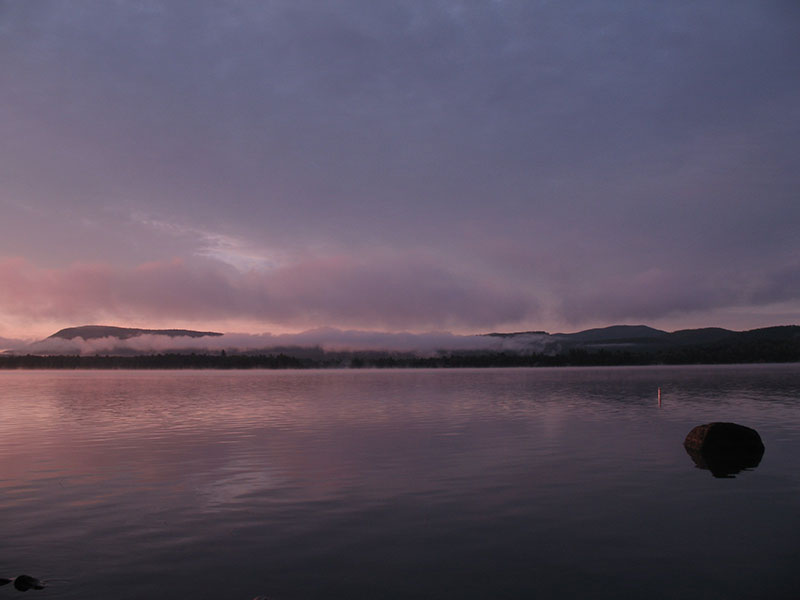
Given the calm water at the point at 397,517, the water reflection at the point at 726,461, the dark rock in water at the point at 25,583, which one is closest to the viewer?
the dark rock in water at the point at 25,583

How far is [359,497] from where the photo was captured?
22.3 meters

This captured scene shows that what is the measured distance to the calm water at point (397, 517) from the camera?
546 inches

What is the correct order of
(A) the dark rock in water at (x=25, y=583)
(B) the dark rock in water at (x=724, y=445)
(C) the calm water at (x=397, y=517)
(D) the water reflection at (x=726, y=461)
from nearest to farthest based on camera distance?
1. (A) the dark rock in water at (x=25, y=583)
2. (C) the calm water at (x=397, y=517)
3. (D) the water reflection at (x=726, y=461)
4. (B) the dark rock in water at (x=724, y=445)

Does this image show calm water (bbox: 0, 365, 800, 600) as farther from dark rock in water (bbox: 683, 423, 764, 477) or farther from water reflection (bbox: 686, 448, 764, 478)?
dark rock in water (bbox: 683, 423, 764, 477)

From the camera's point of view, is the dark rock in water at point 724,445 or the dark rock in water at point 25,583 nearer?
the dark rock in water at point 25,583

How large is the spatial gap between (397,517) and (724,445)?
21785 millimetres

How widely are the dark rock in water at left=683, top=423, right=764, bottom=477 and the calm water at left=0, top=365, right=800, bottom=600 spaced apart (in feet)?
2.98

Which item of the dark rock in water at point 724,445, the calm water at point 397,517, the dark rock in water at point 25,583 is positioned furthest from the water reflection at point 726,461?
the dark rock in water at point 25,583

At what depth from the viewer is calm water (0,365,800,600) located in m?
13.9

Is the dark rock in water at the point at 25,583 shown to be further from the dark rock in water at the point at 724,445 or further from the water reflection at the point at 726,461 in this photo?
the dark rock in water at the point at 724,445

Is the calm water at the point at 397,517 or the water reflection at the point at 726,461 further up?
the calm water at the point at 397,517

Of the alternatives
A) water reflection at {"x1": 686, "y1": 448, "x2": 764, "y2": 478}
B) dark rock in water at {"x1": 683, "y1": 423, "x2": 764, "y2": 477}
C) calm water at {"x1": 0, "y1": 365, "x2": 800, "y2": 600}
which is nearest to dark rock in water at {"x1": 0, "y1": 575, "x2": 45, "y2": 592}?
calm water at {"x1": 0, "y1": 365, "x2": 800, "y2": 600}

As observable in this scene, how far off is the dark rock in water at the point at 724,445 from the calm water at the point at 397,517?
2.98 ft

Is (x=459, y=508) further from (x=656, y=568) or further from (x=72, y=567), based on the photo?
(x=72, y=567)
